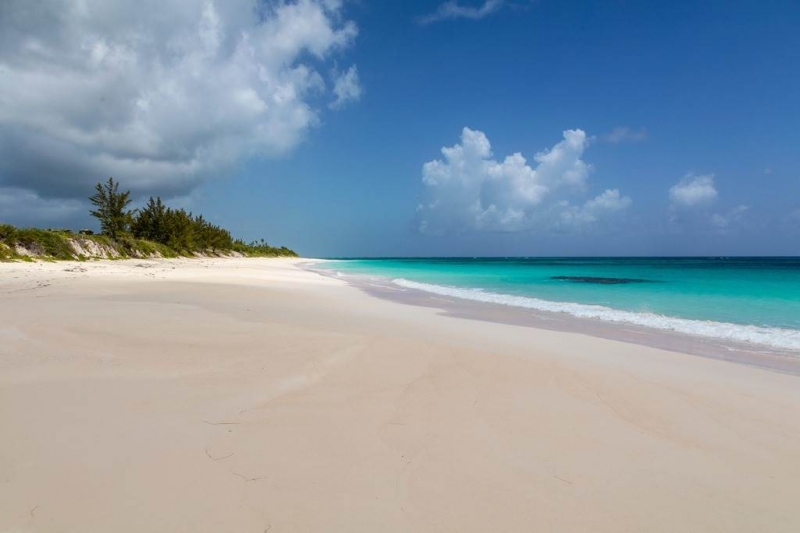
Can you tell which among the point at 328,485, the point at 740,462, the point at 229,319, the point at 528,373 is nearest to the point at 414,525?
the point at 328,485

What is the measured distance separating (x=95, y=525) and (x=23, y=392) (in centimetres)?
246

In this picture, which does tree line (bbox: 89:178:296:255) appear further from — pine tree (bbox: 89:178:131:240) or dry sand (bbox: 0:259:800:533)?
dry sand (bbox: 0:259:800:533)

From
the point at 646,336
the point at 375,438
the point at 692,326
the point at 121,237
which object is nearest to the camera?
the point at 375,438

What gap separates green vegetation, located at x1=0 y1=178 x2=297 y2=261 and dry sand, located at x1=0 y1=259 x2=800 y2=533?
2272 cm

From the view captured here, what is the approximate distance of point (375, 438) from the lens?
2943mm

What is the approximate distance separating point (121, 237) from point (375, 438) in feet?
138

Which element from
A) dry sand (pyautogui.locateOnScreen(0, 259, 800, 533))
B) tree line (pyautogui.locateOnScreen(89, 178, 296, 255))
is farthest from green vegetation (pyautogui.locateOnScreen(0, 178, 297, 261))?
dry sand (pyautogui.locateOnScreen(0, 259, 800, 533))

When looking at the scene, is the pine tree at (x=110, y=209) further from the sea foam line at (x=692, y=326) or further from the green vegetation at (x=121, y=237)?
the sea foam line at (x=692, y=326)

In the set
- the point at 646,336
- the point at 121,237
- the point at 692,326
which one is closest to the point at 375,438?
the point at 646,336

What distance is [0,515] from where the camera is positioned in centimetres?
194

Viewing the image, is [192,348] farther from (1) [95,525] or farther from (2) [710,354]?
(2) [710,354]

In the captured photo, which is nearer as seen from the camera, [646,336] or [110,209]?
[646,336]

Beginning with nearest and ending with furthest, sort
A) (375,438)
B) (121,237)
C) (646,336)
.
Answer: (375,438), (646,336), (121,237)

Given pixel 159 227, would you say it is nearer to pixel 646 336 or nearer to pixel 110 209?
pixel 110 209
